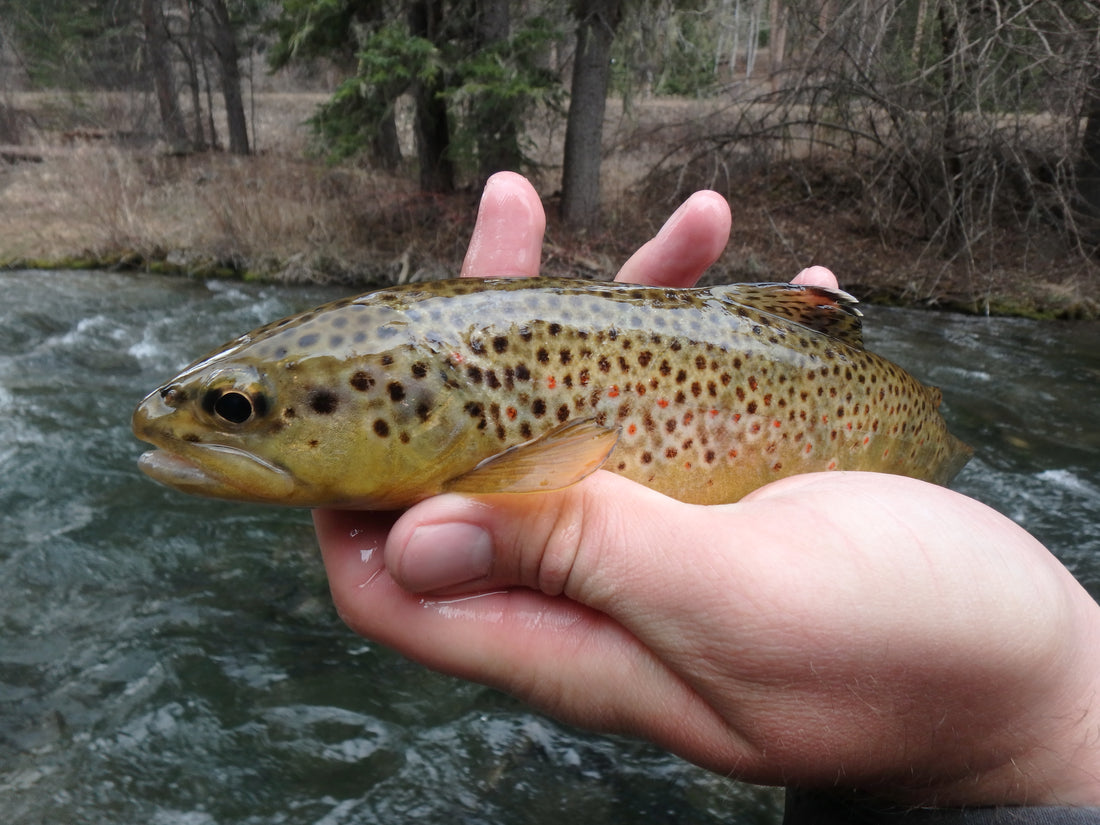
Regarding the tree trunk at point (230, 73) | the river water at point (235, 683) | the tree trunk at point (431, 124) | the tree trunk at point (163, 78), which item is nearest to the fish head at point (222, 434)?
the river water at point (235, 683)

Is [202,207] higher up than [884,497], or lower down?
lower down

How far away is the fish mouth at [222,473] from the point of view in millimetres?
1929

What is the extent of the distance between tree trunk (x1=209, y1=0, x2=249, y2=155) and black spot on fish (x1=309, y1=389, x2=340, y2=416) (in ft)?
73.7

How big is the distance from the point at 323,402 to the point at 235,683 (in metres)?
3.14

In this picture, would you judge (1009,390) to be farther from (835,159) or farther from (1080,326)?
(835,159)

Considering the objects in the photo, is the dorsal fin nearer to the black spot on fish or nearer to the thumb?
the thumb

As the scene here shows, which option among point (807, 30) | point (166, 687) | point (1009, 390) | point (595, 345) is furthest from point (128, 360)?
point (807, 30)

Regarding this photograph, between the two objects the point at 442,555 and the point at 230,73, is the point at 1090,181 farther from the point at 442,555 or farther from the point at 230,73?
the point at 230,73

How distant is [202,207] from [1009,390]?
14110 mm

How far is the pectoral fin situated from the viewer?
1817 mm

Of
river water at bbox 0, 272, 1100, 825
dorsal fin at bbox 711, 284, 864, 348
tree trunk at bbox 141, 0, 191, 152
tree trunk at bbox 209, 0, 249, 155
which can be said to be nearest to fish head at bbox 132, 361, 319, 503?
dorsal fin at bbox 711, 284, 864, 348

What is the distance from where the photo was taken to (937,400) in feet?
9.88

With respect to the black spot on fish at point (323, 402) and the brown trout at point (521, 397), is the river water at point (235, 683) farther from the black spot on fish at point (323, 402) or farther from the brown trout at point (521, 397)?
the black spot on fish at point (323, 402)

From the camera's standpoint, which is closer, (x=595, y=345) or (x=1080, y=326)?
(x=595, y=345)
